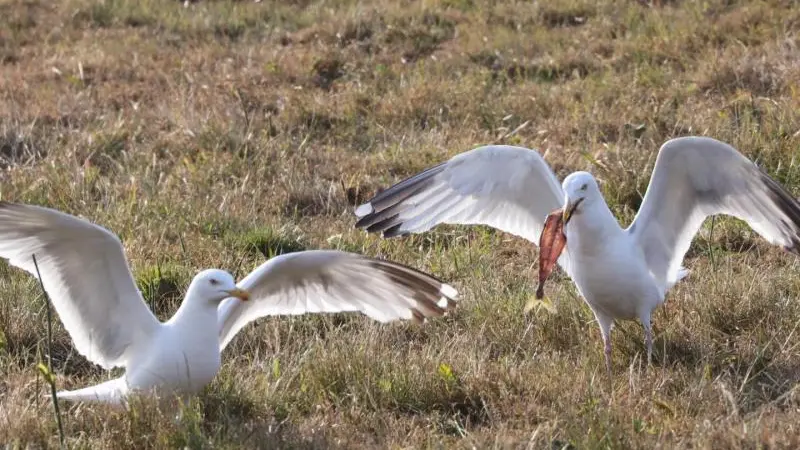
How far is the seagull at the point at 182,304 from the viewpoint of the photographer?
178 inches

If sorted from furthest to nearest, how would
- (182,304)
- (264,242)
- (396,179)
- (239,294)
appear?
(396,179)
(264,242)
(182,304)
(239,294)

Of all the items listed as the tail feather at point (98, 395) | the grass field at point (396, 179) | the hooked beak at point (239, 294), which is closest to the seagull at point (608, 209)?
the grass field at point (396, 179)

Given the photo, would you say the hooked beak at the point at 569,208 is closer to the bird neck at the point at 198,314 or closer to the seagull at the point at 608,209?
the seagull at the point at 608,209

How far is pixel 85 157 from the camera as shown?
8.19 m

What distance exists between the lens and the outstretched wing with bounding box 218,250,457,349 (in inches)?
195

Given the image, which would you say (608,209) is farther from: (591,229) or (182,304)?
(182,304)

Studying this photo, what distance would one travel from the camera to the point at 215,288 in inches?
178

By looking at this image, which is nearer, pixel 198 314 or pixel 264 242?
pixel 198 314

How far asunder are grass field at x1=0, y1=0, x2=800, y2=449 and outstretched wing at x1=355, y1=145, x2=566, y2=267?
16.7 inches

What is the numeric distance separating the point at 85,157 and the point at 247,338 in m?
3.17

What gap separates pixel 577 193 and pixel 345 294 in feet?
3.45

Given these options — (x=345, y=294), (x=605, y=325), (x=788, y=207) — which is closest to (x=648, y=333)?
(x=605, y=325)

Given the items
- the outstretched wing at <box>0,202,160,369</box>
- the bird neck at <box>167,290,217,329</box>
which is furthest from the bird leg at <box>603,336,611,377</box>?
the outstretched wing at <box>0,202,160,369</box>

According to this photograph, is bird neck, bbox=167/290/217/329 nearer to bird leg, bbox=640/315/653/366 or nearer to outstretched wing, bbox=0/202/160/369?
outstretched wing, bbox=0/202/160/369
